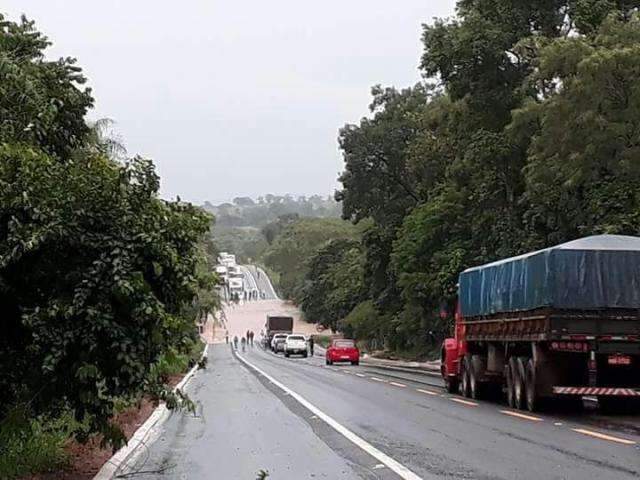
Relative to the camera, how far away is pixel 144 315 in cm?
957

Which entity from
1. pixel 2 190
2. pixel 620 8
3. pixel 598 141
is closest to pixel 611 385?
pixel 598 141

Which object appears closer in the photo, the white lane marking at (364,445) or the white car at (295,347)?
the white lane marking at (364,445)

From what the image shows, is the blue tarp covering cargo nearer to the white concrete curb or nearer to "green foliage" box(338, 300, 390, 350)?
the white concrete curb

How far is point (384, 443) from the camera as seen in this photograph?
1514cm

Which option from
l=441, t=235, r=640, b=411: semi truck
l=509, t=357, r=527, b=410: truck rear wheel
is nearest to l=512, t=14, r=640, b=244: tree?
l=441, t=235, r=640, b=411: semi truck

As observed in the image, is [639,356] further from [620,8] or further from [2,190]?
[620,8]

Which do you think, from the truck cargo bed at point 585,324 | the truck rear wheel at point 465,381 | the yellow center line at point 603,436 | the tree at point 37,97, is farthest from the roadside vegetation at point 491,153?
the tree at point 37,97

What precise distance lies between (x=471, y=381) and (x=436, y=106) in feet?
86.7

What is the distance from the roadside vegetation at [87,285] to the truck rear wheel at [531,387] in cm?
1099

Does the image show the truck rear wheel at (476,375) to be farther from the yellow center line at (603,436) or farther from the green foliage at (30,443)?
the green foliage at (30,443)

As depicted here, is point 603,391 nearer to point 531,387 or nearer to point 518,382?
point 531,387

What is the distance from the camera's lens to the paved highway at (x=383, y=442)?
12.2 m

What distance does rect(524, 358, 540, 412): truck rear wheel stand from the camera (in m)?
20.2

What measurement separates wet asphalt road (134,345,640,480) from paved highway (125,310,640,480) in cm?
1
